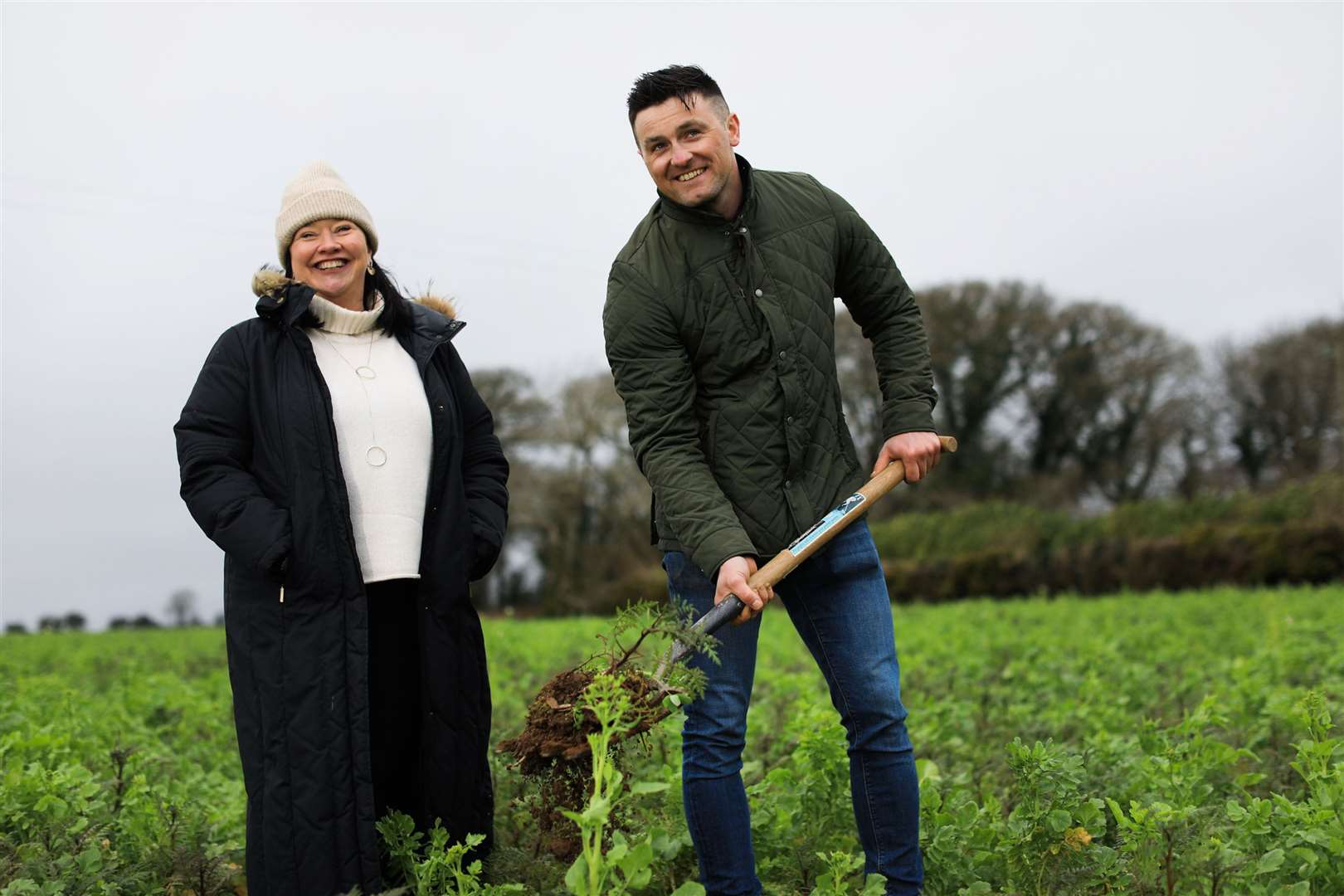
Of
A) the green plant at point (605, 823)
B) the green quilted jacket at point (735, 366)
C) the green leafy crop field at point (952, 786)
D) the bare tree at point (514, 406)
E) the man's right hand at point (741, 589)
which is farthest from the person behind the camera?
the bare tree at point (514, 406)

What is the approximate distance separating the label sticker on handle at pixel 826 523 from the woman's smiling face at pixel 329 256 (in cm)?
137

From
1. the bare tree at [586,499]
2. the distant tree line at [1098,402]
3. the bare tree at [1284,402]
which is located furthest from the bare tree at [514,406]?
the bare tree at [1284,402]

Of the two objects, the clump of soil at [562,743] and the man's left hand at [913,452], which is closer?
the clump of soil at [562,743]

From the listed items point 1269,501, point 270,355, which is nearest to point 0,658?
point 270,355

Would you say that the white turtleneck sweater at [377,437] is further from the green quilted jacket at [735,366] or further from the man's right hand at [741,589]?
the man's right hand at [741,589]

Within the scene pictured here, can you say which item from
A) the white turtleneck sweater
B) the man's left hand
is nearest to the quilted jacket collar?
the man's left hand

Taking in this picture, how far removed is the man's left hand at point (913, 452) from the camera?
10.9 ft

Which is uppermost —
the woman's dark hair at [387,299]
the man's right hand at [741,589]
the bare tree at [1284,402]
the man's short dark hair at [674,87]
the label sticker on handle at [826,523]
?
the bare tree at [1284,402]

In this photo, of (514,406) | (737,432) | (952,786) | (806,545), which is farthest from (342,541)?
(514,406)

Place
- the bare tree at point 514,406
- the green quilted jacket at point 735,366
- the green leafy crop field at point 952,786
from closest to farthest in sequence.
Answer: the green quilted jacket at point 735,366 → the green leafy crop field at point 952,786 → the bare tree at point 514,406

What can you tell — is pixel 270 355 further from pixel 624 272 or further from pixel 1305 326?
pixel 1305 326

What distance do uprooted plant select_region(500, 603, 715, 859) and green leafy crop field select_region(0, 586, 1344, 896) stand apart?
5.1 inches

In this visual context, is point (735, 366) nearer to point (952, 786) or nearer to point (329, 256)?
point (329, 256)

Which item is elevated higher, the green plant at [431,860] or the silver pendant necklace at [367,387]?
the silver pendant necklace at [367,387]
